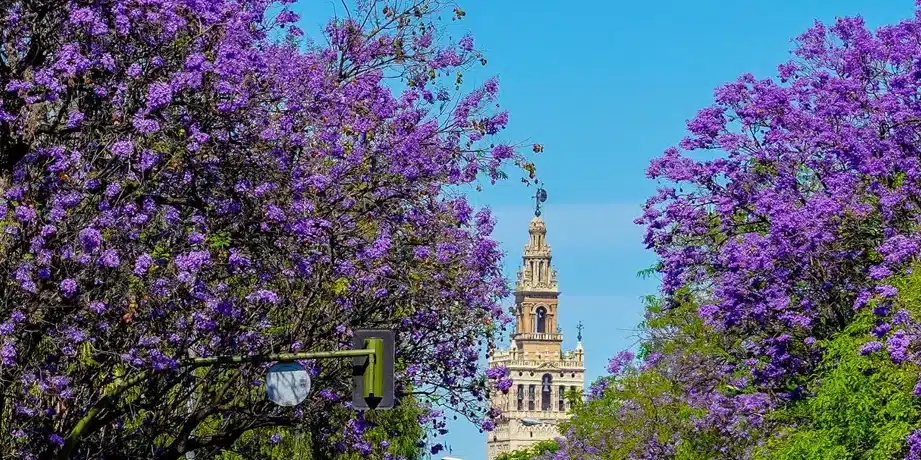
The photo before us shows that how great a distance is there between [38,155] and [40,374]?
7.17ft

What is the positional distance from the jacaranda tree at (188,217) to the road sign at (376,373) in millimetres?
2059

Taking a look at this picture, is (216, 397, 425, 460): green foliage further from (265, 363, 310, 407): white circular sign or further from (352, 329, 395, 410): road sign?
(352, 329, 395, 410): road sign

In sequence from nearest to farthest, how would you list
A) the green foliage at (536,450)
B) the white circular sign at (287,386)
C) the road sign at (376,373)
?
the road sign at (376,373) → the white circular sign at (287,386) → the green foliage at (536,450)

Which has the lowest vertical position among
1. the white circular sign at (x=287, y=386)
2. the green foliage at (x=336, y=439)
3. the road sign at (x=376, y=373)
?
the road sign at (x=376, y=373)

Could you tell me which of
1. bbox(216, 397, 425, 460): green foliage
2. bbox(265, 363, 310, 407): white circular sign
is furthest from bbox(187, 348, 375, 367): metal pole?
bbox(216, 397, 425, 460): green foliage

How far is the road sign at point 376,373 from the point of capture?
53.4ft

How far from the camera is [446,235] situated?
23766mm

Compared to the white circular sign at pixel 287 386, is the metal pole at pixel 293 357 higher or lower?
lower

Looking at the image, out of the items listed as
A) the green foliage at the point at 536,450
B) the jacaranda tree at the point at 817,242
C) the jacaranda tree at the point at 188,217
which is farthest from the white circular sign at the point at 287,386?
the green foliage at the point at 536,450

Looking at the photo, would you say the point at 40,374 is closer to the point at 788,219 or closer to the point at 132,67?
the point at 132,67

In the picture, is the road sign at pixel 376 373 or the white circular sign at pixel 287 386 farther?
the white circular sign at pixel 287 386

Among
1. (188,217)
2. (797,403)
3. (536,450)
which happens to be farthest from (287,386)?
(536,450)

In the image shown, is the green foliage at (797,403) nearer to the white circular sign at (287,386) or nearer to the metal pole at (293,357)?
the white circular sign at (287,386)

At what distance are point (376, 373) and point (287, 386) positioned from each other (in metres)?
2.96
